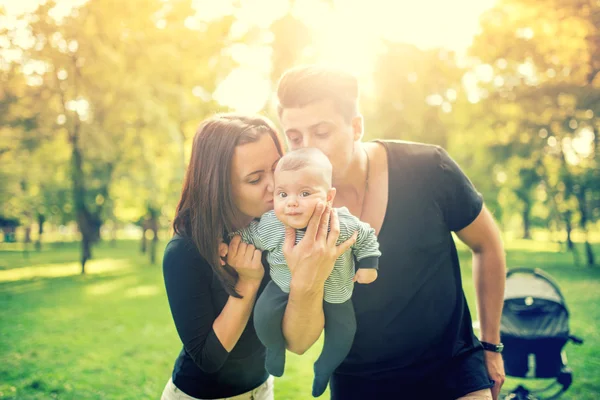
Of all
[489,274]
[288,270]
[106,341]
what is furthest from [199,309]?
[106,341]

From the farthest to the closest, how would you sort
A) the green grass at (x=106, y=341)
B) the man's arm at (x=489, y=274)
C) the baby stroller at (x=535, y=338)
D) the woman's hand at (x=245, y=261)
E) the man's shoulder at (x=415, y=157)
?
1. the green grass at (x=106, y=341)
2. the baby stroller at (x=535, y=338)
3. the man's arm at (x=489, y=274)
4. the man's shoulder at (x=415, y=157)
5. the woman's hand at (x=245, y=261)

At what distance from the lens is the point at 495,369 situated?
8.75 ft

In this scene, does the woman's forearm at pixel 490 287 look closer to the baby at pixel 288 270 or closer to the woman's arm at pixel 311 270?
the baby at pixel 288 270

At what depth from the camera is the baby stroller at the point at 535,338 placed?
17.2 ft

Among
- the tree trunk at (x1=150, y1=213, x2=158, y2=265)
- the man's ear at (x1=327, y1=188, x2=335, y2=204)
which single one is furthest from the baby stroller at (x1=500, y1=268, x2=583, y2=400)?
the tree trunk at (x1=150, y1=213, x2=158, y2=265)

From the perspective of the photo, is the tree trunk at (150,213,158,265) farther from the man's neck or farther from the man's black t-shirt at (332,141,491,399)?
the man's black t-shirt at (332,141,491,399)

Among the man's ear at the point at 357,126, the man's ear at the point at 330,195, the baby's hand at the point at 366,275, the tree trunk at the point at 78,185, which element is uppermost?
the man's ear at the point at 357,126

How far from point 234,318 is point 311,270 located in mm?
502

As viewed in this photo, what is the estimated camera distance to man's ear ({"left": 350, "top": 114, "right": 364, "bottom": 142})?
257 cm

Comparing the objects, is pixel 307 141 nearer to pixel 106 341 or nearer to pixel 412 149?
pixel 412 149

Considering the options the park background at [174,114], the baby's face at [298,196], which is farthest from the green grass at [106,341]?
the baby's face at [298,196]

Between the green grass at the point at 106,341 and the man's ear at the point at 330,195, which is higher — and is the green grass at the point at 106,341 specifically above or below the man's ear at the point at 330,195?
below

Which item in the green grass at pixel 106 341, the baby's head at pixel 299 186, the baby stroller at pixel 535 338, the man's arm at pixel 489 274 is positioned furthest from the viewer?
the green grass at pixel 106 341

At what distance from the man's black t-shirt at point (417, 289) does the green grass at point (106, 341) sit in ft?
15.1
